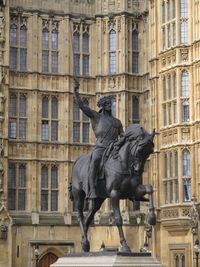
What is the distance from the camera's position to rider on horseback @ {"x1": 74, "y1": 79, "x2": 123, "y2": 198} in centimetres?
1558

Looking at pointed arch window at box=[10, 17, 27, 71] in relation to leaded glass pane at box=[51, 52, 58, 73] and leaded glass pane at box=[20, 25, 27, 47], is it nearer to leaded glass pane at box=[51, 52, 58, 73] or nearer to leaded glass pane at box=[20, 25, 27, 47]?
leaded glass pane at box=[20, 25, 27, 47]

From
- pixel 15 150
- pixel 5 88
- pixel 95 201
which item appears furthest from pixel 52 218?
pixel 95 201

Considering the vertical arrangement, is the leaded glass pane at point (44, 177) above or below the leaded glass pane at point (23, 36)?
below

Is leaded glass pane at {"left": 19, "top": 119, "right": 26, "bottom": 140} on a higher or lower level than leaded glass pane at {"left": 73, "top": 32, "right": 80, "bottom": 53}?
lower

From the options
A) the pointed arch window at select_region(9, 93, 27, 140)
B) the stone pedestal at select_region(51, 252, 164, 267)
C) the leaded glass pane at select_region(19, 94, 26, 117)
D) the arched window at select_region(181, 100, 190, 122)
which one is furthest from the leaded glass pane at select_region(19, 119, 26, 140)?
the stone pedestal at select_region(51, 252, 164, 267)

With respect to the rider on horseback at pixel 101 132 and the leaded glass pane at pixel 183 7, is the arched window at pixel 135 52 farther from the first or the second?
the rider on horseback at pixel 101 132

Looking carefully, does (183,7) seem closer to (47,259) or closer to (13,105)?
(13,105)

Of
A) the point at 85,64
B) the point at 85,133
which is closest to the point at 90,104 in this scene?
the point at 85,133

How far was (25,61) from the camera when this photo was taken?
4016cm

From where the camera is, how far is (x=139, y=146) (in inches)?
585

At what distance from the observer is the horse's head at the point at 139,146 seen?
48.8 ft

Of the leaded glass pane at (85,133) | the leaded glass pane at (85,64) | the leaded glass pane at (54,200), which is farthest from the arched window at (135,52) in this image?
the leaded glass pane at (54,200)

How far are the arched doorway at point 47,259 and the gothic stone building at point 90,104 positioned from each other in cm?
5

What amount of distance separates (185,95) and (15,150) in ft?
31.0
